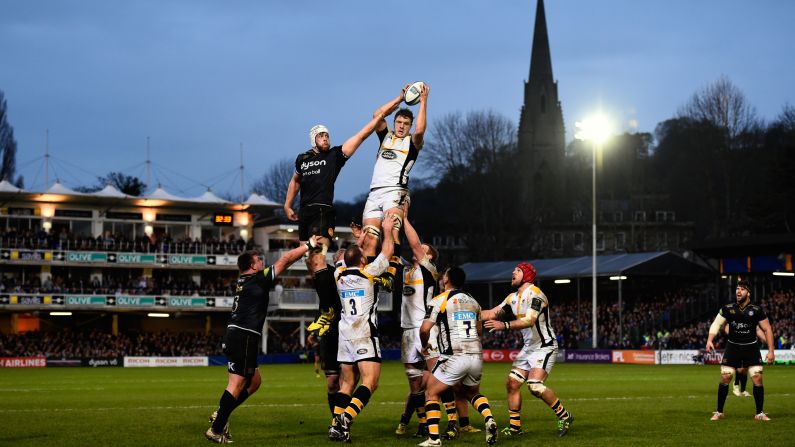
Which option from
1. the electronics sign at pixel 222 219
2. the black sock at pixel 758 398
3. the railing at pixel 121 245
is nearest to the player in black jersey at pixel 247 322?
the black sock at pixel 758 398

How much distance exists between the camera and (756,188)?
86.6 meters

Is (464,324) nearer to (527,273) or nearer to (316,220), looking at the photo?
(527,273)

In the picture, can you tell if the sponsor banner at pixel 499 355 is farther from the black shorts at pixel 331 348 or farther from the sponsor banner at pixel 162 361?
Answer: the black shorts at pixel 331 348

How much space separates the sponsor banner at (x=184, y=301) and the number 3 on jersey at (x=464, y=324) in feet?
188

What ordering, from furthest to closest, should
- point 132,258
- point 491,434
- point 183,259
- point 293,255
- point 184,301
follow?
1. point 183,259
2. point 132,258
3. point 184,301
4. point 293,255
5. point 491,434

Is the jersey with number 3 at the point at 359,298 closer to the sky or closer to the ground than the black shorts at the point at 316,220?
closer to the ground

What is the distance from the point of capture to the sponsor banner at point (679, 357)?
163 feet

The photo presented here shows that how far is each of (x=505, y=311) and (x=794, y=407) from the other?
24.7ft

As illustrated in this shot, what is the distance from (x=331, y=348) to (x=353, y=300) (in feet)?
4.15

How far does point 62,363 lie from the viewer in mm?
57375

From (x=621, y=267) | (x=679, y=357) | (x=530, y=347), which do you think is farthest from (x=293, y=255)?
(x=621, y=267)

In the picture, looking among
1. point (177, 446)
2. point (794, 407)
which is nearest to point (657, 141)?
point (794, 407)

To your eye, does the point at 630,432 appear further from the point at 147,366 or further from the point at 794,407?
the point at 147,366

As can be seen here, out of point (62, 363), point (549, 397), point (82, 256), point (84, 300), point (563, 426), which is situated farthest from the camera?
point (82, 256)
